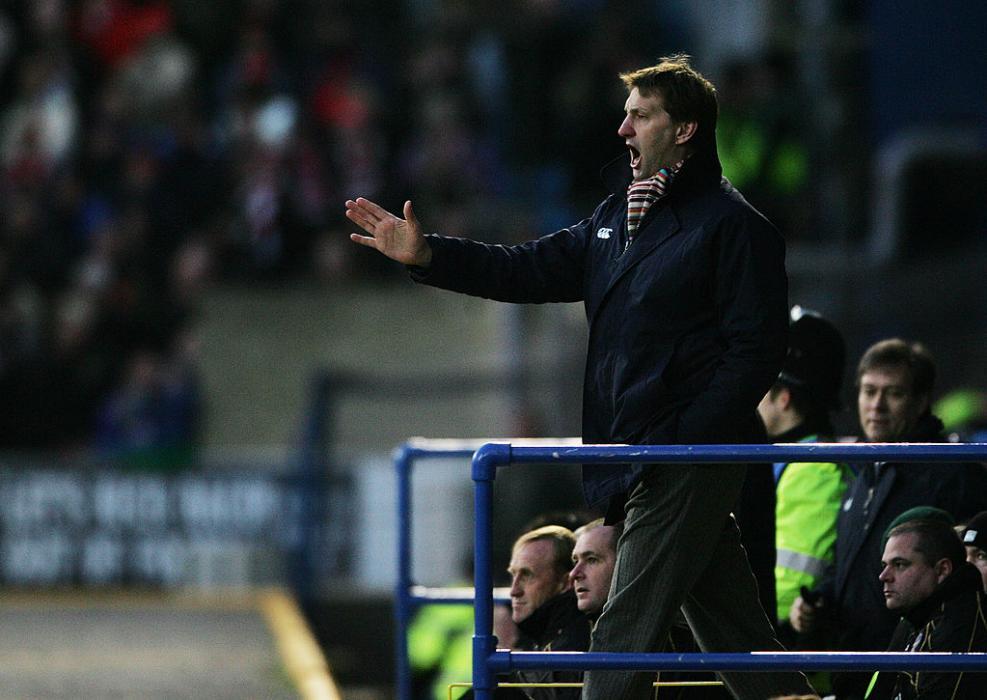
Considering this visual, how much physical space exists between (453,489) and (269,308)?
2.68 meters

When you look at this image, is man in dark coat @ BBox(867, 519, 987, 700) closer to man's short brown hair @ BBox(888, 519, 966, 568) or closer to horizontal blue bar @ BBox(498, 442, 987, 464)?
man's short brown hair @ BBox(888, 519, 966, 568)

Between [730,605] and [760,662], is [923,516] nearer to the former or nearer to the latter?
[730,605]

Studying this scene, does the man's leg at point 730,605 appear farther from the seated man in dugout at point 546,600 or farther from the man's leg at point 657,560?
the seated man in dugout at point 546,600

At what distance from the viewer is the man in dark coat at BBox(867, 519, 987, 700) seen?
5.44 metres

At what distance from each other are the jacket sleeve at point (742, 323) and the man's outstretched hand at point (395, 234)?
0.79 metres

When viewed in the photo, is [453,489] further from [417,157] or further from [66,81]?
[66,81]

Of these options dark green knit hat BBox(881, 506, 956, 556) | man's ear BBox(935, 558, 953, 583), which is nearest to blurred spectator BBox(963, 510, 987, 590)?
dark green knit hat BBox(881, 506, 956, 556)

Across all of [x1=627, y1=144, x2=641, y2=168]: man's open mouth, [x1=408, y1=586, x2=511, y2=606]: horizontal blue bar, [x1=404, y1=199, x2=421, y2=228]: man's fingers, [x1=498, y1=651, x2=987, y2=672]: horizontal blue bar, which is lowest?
[x1=408, y1=586, x2=511, y2=606]: horizontal blue bar

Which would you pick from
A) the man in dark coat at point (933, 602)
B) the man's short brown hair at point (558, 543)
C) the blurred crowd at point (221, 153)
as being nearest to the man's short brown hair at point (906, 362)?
the man in dark coat at point (933, 602)

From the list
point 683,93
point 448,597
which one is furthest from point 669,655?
point 448,597

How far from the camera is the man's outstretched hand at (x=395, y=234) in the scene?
210 inches

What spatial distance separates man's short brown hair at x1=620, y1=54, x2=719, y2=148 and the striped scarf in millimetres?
112

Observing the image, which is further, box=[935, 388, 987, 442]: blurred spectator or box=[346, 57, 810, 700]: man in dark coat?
box=[935, 388, 987, 442]: blurred spectator

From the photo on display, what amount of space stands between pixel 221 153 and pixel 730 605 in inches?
495
